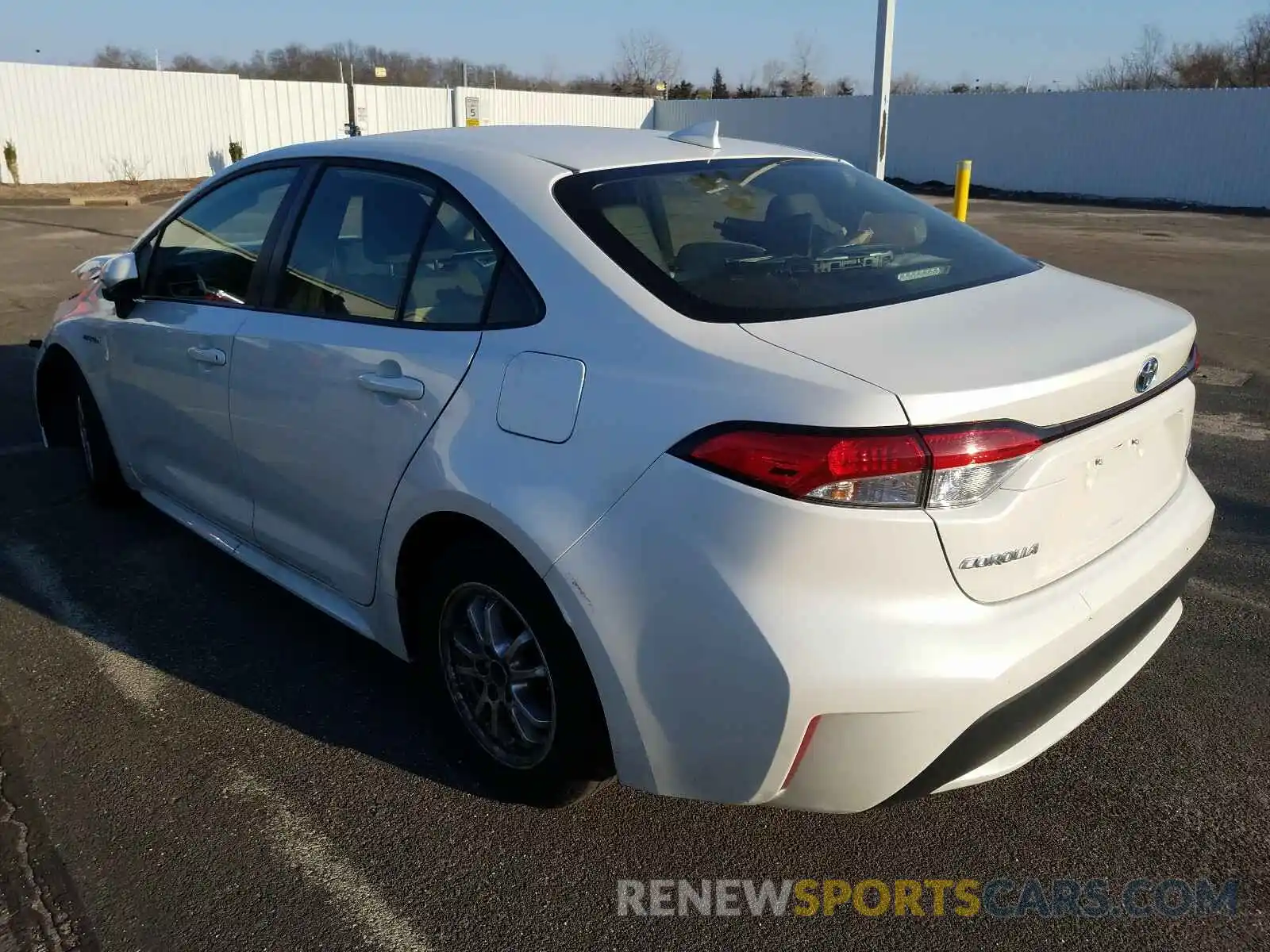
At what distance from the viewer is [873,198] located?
10.9 ft

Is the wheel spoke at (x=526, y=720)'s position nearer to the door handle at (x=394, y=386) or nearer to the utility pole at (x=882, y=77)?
the door handle at (x=394, y=386)

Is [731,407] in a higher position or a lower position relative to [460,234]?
lower

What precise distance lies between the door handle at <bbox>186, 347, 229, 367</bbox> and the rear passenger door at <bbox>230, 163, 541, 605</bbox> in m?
0.10

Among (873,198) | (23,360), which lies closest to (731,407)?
(873,198)

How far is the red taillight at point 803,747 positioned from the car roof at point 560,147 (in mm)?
1619

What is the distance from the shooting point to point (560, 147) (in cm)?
313

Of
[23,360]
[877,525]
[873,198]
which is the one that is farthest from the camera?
[23,360]

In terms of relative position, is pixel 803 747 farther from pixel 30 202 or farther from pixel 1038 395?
pixel 30 202

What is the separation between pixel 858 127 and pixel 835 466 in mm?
35519

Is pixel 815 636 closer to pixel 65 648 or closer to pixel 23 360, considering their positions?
pixel 65 648

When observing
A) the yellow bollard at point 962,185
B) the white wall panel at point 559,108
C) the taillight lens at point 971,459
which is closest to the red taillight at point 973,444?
the taillight lens at point 971,459

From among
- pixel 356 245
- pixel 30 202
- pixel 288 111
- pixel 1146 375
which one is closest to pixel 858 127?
pixel 288 111

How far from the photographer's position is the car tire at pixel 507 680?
8.18ft

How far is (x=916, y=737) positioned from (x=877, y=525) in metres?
0.44
